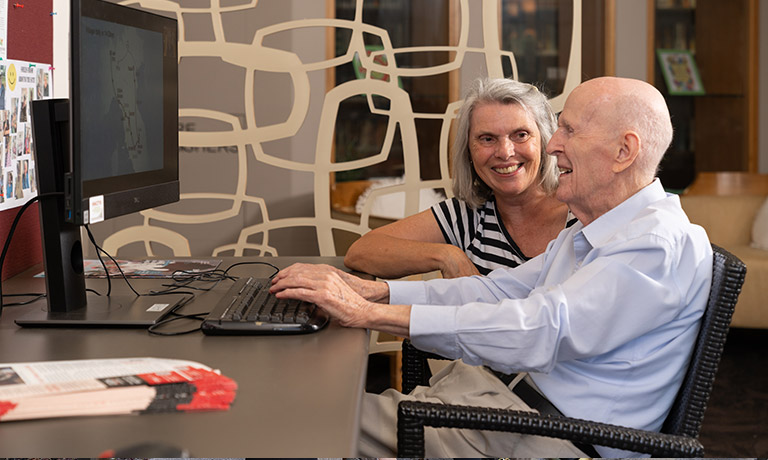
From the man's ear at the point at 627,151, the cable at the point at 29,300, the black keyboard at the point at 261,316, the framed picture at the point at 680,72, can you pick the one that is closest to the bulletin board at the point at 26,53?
the cable at the point at 29,300

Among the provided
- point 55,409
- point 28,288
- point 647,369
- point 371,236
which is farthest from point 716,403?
point 55,409

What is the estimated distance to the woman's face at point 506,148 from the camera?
7.33 feet

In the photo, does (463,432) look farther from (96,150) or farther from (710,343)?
(96,150)

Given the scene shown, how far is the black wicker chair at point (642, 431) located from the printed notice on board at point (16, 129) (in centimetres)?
115

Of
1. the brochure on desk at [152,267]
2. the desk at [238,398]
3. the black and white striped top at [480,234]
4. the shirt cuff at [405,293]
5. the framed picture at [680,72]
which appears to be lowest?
the desk at [238,398]

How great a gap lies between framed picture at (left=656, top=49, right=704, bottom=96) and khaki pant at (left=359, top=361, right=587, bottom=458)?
4.33 meters

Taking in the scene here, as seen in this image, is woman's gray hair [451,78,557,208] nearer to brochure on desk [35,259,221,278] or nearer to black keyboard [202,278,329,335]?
brochure on desk [35,259,221,278]

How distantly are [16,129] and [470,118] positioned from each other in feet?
4.02

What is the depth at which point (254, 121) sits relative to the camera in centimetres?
Answer: 311

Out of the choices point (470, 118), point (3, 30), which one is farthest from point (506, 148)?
point (3, 30)

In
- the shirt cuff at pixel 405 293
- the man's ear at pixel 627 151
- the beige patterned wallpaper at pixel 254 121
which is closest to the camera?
the man's ear at pixel 627 151

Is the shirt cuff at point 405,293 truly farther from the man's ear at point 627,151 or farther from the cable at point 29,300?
the cable at point 29,300

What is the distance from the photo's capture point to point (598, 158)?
1.56 meters

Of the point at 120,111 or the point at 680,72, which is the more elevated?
the point at 680,72
